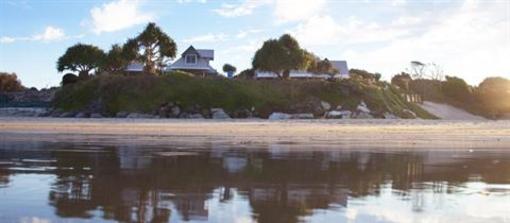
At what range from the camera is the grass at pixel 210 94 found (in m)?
68.2

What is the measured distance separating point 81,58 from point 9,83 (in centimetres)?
2295

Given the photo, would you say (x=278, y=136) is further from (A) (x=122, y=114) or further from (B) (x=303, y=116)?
(A) (x=122, y=114)

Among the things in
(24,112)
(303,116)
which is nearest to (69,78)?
(24,112)

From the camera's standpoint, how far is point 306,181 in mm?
11445

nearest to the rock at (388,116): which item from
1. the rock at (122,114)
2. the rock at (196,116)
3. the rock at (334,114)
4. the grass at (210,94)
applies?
the grass at (210,94)

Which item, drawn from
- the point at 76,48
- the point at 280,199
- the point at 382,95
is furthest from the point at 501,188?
the point at 76,48

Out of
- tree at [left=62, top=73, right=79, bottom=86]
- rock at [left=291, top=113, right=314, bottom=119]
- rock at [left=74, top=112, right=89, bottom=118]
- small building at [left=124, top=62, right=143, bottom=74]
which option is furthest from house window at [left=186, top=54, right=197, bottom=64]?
rock at [left=291, top=113, right=314, bottom=119]

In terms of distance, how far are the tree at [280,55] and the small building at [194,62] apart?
14075mm

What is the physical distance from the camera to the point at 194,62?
95.9 meters

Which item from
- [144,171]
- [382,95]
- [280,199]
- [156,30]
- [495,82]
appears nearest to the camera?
[280,199]

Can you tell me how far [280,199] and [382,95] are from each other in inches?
2673

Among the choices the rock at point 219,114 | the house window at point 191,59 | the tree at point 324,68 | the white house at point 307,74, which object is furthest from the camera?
the house window at point 191,59

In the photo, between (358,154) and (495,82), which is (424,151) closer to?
(358,154)

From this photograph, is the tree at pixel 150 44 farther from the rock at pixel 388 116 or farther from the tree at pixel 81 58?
the rock at pixel 388 116
